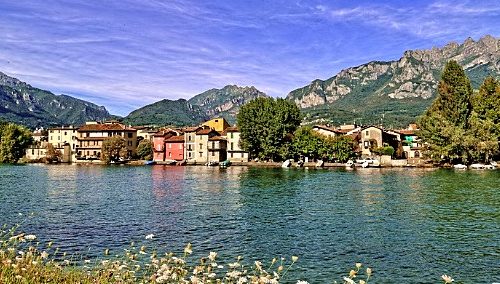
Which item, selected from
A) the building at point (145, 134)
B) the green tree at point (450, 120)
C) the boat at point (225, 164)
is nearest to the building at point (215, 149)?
the boat at point (225, 164)

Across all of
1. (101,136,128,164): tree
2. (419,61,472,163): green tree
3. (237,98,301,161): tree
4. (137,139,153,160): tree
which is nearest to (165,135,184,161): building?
(137,139,153,160): tree

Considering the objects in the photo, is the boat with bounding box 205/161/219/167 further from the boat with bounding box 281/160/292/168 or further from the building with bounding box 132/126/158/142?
the building with bounding box 132/126/158/142

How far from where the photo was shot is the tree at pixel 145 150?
5074 inches

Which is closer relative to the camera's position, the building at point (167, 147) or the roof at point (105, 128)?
the building at point (167, 147)

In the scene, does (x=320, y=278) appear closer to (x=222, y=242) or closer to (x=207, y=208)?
(x=222, y=242)

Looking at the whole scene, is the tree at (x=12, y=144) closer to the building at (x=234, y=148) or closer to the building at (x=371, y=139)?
the building at (x=234, y=148)

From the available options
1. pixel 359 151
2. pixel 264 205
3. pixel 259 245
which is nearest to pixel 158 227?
pixel 259 245

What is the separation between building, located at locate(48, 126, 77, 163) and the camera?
438 feet

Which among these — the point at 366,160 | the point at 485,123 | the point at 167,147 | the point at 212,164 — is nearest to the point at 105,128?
the point at 167,147

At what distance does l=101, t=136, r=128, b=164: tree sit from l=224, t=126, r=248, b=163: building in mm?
28530

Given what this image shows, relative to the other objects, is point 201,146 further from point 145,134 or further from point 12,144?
point 12,144

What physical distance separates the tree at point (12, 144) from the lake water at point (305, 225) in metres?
89.0

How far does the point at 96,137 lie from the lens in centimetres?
13125

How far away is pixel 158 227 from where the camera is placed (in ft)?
88.8
